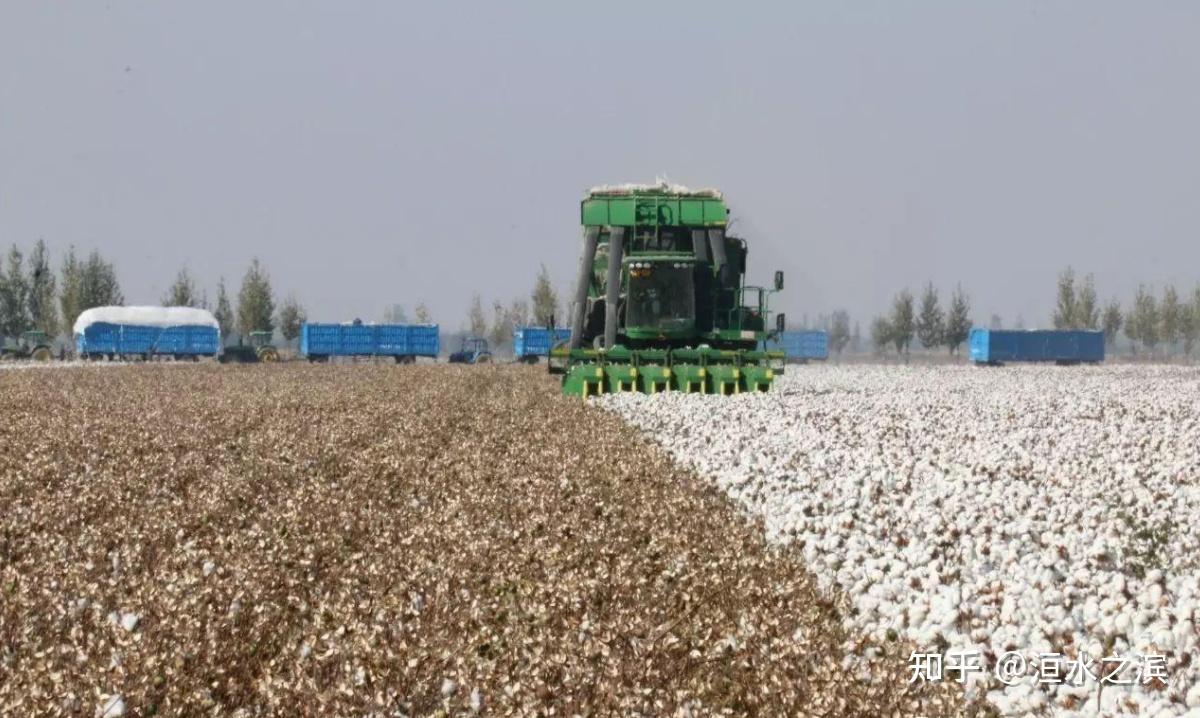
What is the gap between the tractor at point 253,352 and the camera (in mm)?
61812

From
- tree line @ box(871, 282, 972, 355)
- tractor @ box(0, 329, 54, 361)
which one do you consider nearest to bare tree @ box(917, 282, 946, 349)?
tree line @ box(871, 282, 972, 355)

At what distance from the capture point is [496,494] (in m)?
10.8

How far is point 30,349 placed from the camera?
217ft

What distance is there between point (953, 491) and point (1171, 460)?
391cm

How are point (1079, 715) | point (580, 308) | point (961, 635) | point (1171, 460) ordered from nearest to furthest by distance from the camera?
point (1079, 715)
point (961, 635)
point (1171, 460)
point (580, 308)

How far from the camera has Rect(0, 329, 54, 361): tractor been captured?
64438 millimetres

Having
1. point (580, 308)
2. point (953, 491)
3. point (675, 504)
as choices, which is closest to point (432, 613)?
point (675, 504)

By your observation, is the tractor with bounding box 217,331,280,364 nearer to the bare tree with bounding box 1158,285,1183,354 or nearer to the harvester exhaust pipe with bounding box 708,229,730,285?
the harvester exhaust pipe with bounding box 708,229,730,285

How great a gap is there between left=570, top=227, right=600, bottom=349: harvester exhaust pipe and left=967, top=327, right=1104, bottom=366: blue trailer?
5159 cm

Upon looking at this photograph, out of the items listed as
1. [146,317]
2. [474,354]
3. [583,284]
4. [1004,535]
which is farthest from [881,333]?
[1004,535]

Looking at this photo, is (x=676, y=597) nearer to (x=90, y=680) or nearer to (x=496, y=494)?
(x=90, y=680)

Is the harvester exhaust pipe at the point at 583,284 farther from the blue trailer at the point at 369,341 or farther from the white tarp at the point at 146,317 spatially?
the white tarp at the point at 146,317

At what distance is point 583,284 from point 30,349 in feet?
165

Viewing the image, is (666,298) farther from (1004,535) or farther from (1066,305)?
(1066,305)
